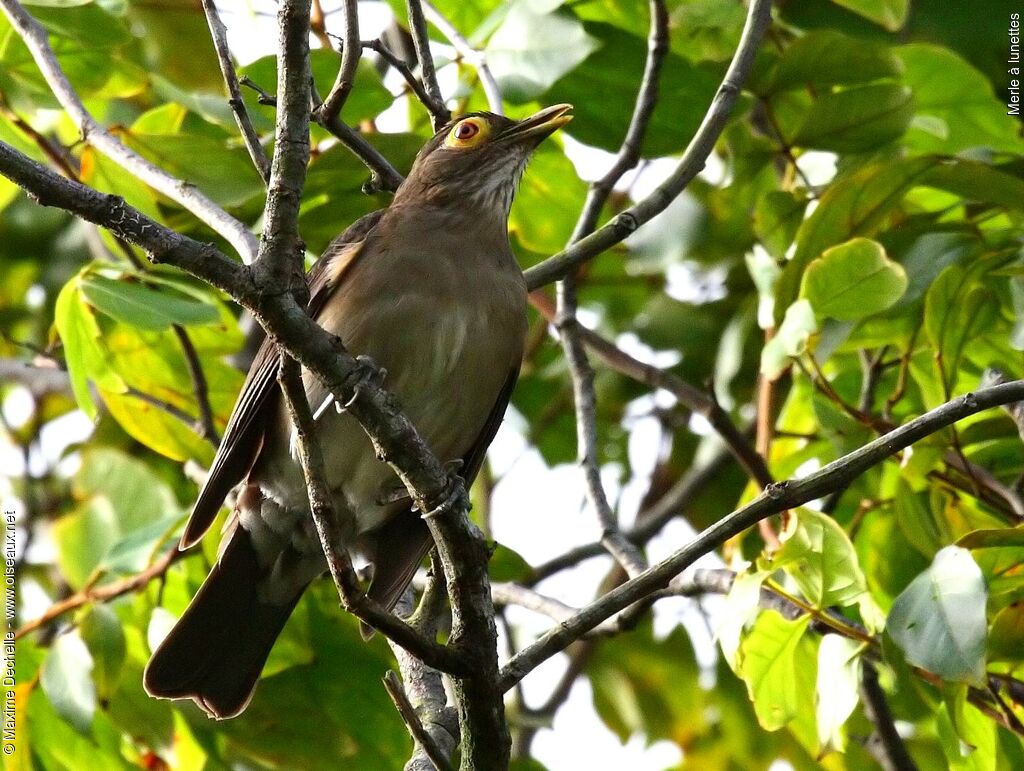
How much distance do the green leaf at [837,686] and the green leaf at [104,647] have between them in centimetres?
233

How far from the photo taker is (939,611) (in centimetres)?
335

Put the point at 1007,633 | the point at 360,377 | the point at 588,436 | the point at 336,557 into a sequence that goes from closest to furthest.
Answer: the point at 336,557 → the point at 360,377 → the point at 1007,633 → the point at 588,436

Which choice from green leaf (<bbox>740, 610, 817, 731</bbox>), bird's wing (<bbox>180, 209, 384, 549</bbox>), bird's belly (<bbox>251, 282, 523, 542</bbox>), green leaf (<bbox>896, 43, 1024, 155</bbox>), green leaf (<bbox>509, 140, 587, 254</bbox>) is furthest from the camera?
green leaf (<bbox>896, 43, 1024, 155</bbox>)

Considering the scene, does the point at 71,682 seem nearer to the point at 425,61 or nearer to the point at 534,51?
the point at 425,61

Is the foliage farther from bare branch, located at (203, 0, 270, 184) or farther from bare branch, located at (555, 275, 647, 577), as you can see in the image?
bare branch, located at (203, 0, 270, 184)

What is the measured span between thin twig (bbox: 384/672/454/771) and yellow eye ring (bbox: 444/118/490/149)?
2571mm

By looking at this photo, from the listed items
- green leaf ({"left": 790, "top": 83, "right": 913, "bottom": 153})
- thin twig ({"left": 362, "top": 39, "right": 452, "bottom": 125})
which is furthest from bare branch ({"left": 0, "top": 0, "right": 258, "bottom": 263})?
green leaf ({"left": 790, "top": 83, "right": 913, "bottom": 153})

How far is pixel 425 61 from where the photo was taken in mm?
4457

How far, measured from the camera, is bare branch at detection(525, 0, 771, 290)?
4.14 m

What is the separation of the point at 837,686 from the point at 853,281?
125cm

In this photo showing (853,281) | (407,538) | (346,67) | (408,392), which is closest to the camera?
(346,67)

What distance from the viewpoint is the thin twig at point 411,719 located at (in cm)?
291

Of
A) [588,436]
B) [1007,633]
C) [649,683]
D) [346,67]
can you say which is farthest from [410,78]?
[649,683]

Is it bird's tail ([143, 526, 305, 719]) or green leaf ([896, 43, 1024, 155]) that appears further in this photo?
green leaf ([896, 43, 1024, 155])
